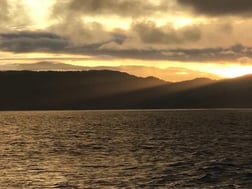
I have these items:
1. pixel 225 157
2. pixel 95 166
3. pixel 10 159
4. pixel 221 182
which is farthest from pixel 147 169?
pixel 10 159

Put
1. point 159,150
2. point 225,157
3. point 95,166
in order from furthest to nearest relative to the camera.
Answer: point 159,150 → point 225,157 → point 95,166

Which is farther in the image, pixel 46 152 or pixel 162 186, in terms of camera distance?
pixel 46 152

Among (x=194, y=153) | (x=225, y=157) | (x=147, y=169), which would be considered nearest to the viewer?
(x=147, y=169)

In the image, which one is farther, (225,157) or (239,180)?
(225,157)

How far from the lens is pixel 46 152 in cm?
6875

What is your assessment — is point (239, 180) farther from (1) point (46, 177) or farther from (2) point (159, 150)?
(2) point (159, 150)

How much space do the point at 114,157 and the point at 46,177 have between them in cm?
1683

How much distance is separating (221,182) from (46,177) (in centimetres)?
1526

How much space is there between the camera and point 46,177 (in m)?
44.8

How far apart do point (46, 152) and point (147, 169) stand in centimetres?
2367

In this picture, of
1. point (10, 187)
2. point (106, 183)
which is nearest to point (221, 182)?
point (106, 183)

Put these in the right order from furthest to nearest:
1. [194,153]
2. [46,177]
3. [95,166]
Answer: [194,153], [95,166], [46,177]

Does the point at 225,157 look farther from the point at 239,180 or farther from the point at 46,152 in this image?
the point at 46,152

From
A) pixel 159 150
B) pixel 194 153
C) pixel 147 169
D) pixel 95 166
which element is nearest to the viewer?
pixel 147 169
